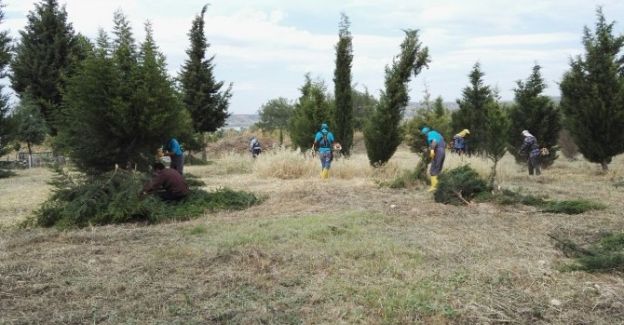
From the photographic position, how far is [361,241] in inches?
276

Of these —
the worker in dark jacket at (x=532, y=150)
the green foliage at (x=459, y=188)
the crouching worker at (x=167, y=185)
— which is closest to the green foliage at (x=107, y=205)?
the crouching worker at (x=167, y=185)

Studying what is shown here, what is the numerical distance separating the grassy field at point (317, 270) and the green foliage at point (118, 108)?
6.10 ft

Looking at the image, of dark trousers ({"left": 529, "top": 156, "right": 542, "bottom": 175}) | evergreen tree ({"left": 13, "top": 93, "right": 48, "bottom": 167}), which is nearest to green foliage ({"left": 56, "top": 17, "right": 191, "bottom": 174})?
dark trousers ({"left": 529, "top": 156, "right": 542, "bottom": 175})

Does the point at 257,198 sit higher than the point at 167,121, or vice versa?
the point at 167,121

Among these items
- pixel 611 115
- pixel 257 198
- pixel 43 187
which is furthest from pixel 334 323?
pixel 611 115

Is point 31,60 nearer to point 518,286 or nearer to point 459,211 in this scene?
point 459,211

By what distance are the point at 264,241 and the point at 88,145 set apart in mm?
5639

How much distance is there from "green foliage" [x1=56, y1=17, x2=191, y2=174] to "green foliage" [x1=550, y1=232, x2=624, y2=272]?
7736 mm

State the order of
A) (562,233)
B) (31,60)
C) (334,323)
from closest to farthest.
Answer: (334,323)
(562,233)
(31,60)

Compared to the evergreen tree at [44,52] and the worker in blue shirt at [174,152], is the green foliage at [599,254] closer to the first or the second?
the worker in blue shirt at [174,152]

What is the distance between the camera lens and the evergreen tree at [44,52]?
22953 millimetres

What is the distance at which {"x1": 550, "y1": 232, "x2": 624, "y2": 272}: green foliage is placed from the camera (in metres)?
5.68

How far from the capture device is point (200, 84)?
85.4 ft

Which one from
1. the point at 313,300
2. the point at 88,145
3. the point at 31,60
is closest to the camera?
the point at 313,300
